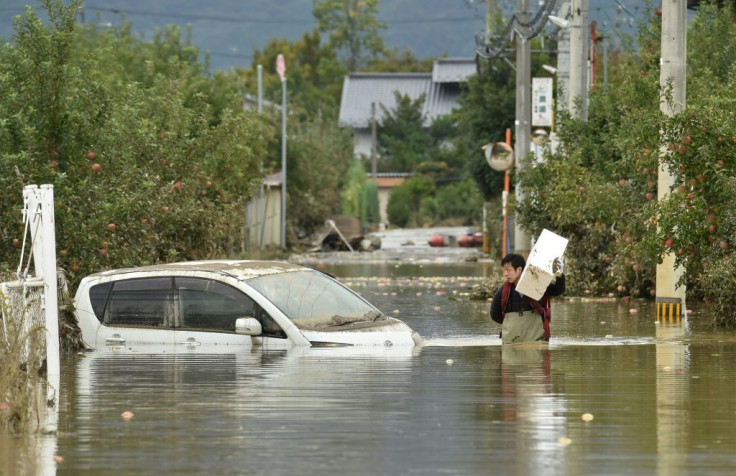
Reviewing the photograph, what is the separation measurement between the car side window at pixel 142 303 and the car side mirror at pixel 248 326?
2.97 ft

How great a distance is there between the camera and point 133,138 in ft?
72.1

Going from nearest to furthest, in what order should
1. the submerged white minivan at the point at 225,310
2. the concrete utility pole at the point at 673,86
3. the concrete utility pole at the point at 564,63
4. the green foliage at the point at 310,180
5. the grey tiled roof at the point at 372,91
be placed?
the submerged white minivan at the point at 225,310 < the concrete utility pole at the point at 673,86 < the concrete utility pole at the point at 564,63 < the green foliage at the point at 310,180 < the grey tiled roof at the point at 372,91

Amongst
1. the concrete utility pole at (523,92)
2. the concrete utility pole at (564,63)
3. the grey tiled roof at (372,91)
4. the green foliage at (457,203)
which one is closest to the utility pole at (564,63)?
the concrete utility pole at (564,63)

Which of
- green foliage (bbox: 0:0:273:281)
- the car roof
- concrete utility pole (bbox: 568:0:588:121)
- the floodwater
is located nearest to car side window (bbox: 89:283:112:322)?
the car roof

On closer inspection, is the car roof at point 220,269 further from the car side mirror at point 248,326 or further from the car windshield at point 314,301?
the car side mirror at point 248,326

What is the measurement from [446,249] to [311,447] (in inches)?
1698

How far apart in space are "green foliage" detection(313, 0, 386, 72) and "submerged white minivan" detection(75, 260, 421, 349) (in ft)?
313

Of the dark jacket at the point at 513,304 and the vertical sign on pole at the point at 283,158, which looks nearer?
the dark jacket at the point at 513,304

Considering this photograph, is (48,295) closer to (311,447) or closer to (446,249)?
(311,447)

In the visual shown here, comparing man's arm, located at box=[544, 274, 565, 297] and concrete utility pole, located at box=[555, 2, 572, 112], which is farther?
concrete utility pole, located at box=[555, 2, 572, 112]

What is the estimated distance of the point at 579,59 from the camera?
29.5m

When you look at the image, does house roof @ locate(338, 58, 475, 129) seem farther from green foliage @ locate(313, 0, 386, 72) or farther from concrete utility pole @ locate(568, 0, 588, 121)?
concrete utility pole @ locate(568, 0, 588, 121)

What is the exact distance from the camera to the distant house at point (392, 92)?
95.1 m

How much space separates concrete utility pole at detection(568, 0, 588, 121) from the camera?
28861mm
